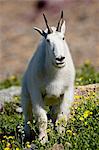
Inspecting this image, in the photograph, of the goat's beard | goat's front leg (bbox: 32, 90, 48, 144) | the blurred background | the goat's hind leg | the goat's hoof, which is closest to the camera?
the goat's beard

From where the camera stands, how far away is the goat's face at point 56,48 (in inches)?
320

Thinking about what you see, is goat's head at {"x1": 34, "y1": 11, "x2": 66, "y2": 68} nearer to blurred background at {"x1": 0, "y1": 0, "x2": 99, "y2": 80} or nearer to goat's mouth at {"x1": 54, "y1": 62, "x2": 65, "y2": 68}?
goat's mouth at {"x1": 54, "y1": 62, "x2": 65, "y2": 68}

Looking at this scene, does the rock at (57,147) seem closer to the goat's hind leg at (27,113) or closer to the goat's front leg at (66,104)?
the goat's front leg at (66,104)

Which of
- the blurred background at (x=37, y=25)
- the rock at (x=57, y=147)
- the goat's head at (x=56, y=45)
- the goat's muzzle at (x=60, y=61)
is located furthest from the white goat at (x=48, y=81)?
the blurred background at (x=37, y=25)

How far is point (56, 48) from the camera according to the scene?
8.19 meters

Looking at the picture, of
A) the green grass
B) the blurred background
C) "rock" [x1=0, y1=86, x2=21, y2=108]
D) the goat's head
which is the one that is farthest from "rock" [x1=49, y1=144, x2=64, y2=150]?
the blurred background

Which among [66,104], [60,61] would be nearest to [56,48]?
[60,61]

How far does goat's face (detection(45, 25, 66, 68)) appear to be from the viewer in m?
8.14

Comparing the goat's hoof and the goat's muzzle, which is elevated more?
the goat's muzzle

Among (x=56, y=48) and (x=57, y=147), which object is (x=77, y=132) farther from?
(x=56, y=48)

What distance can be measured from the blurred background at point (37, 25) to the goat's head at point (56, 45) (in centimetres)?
985

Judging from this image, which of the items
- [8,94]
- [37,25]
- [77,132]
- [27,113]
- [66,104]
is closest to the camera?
[77,132]

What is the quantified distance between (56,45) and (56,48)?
40 mm

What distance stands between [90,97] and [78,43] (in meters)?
10.7
